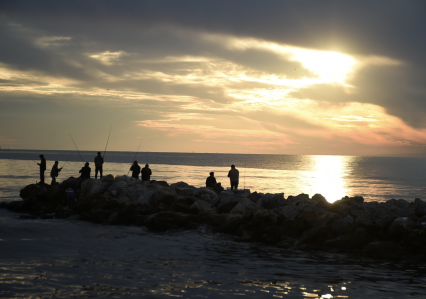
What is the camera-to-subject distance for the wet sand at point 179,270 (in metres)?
7.51

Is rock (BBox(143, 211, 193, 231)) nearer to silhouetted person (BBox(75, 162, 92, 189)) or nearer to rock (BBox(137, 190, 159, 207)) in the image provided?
rock (BBox(137, 190, 159, 207))

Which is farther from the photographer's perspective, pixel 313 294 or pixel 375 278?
pixel 375 278

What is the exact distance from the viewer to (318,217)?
1323 centimetres

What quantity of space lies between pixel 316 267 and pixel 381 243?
297 centimetres

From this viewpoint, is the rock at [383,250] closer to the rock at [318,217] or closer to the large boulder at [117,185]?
the rock at [318,217]

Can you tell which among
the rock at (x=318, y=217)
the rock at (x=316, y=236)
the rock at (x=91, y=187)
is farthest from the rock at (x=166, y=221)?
the rock at (x=91, y=187)

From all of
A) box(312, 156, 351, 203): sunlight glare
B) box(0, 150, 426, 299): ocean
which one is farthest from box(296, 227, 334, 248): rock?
box(312, 156, 351, 203): sunlight glare

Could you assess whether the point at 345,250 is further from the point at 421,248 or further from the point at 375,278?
the point at 375,278

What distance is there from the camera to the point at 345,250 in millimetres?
11906

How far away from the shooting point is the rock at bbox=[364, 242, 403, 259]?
11.1 meters

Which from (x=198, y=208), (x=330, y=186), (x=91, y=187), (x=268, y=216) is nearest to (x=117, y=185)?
(x=91, y=187)

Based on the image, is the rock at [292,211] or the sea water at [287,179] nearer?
the rock at [292,211]

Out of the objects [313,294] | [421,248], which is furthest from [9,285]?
[421,248]

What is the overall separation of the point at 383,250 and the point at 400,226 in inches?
45.2
